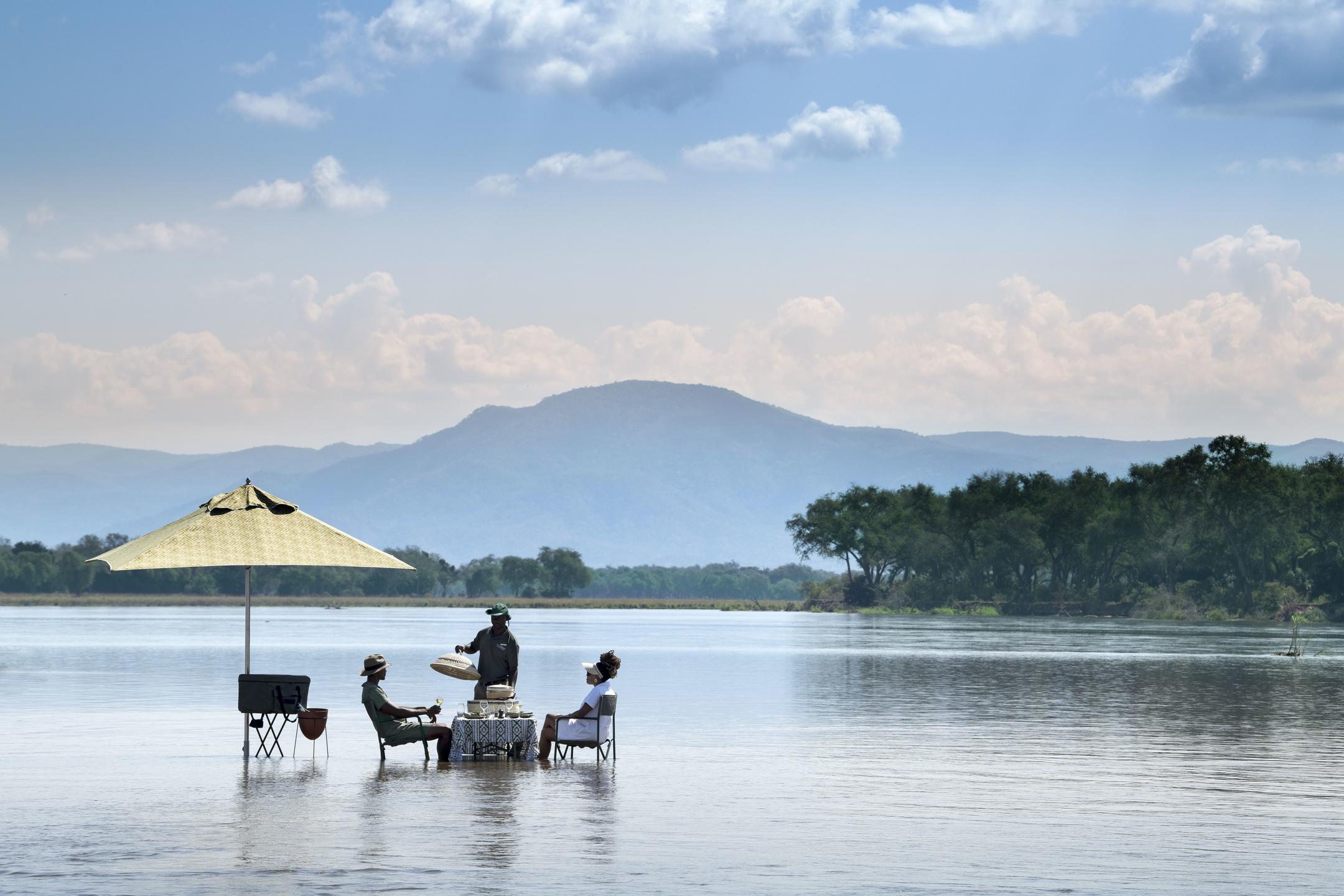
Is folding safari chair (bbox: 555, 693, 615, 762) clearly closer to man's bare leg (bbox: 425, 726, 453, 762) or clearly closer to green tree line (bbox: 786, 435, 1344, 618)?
man's bare leg (bbox: 425, 726, 453, 762)

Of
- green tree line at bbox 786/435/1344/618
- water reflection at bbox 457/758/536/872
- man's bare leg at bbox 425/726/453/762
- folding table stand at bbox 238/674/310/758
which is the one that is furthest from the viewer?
green tree line at bbox 786/435/1344/618

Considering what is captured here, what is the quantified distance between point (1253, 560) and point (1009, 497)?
2881cm

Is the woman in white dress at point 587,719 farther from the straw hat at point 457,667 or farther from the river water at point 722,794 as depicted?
the straw hat at point 457,667

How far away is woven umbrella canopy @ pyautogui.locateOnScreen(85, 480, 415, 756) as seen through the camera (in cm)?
2347

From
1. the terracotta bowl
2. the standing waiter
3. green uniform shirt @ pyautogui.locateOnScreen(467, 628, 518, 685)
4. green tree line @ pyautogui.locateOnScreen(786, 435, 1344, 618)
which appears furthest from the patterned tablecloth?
green tree line @ pyautogui.locateOnScreen(786, 435, 1344, 618)

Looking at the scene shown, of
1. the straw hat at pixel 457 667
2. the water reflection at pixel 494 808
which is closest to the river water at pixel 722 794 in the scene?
the water reflection at pixel 494 808

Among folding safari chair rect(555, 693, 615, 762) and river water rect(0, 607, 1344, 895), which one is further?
folding safari chair rect(555, 693, 615, 762)

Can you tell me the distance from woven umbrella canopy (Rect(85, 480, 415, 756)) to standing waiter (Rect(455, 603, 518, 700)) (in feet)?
4.92

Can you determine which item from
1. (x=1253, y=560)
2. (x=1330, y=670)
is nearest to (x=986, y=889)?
(x=1330, y=670)

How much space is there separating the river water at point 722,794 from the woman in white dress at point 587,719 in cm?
44

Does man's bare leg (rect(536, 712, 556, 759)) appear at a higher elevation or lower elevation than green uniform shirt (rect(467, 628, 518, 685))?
lower

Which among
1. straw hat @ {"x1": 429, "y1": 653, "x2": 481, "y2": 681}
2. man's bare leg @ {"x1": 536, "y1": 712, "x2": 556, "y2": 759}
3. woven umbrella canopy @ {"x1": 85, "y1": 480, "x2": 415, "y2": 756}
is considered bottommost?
man's bare leg @ {"x1": 536, "y1": 712, "x2": 556, "y2": 759}

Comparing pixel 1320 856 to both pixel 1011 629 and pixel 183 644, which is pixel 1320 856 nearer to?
pixel 183 644

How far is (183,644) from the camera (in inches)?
2813
